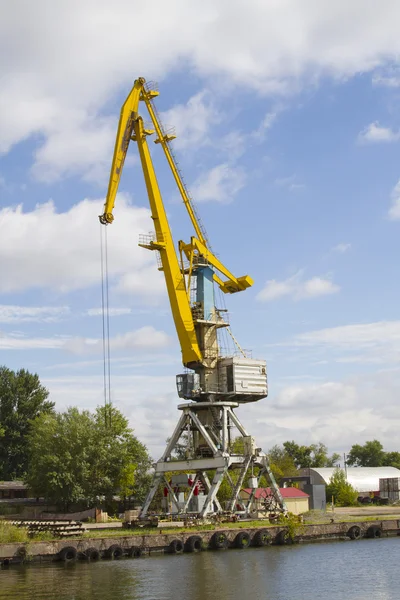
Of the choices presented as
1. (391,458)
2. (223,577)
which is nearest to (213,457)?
(223,577)

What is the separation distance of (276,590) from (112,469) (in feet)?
121

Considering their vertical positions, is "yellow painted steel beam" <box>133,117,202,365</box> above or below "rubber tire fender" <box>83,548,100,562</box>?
above

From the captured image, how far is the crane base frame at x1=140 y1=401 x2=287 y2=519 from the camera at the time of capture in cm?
5409

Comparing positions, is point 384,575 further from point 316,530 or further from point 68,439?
point 68,439

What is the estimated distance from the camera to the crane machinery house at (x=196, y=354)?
55.2 metres

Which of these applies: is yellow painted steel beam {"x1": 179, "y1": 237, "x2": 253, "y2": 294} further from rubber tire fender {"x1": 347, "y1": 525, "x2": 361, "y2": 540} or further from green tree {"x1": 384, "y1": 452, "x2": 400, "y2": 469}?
green tree {"x1": 384, "y1": 452, "x2": 400, "y2": 469}

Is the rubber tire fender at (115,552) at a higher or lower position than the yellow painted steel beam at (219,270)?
lower

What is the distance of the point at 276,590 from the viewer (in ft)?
102

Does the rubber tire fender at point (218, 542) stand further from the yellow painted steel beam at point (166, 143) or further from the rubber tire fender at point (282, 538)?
the yellow painted steel beam at point (166, 143)

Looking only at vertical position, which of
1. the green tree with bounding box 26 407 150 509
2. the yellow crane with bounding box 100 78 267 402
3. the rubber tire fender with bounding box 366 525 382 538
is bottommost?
the rubber tire fender with bounding box 366 525 382 538

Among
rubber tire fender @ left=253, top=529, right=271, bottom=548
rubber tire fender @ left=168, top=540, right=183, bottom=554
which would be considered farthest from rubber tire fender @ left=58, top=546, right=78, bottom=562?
rubber tire fender @ left=253, top=529, right=271, bottom=548

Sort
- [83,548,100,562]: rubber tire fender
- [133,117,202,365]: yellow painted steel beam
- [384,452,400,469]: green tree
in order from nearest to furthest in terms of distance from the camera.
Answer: [83,548,100,562]: rubber tire fender
[133,117,202,365]: yellow painted steel beam
[384,452,400,469]: green tree

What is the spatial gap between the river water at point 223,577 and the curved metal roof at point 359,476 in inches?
2367

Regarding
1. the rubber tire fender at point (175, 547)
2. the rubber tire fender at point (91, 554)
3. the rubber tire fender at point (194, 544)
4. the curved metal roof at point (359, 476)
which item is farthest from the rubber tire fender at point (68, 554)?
the curved metal roof at point (359, 476)
